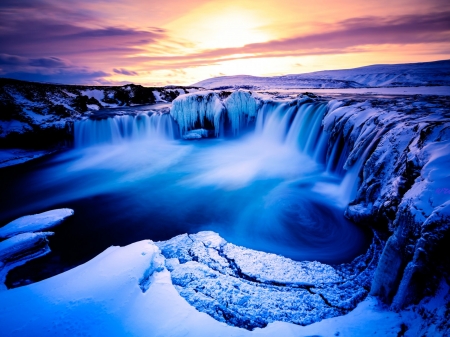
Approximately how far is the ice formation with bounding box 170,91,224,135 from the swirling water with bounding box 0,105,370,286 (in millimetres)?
1496

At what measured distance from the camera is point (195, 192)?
7.94 meters

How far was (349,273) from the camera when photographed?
3619mm

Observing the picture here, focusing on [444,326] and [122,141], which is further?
[122,141]

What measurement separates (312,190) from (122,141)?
41.1 feet

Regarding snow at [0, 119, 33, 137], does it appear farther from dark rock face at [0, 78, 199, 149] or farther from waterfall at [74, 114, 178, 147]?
waterfall at [74, 114, 178, 147]

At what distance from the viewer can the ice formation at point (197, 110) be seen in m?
14.0

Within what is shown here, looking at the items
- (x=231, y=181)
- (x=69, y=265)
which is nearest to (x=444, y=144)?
(x=231, y=181)

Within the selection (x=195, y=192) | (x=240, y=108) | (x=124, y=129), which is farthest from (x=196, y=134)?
(x=195, y=192)

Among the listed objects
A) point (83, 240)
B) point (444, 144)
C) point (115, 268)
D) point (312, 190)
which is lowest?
point (83, 240)

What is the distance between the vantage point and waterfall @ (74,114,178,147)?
14273 mm

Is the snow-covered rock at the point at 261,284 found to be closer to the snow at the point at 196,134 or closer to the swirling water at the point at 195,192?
the swirling water at the point at 195,192

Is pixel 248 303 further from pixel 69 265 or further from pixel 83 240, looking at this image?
pixel 83 240

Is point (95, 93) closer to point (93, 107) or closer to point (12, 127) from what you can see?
point (93, 107)

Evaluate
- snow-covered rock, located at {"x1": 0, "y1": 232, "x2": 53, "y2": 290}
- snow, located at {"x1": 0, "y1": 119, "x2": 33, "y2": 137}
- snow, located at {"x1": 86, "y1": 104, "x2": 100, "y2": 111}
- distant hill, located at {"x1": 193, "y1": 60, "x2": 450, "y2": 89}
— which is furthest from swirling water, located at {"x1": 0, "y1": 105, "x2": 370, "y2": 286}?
distant hill, located at {"x1": 193, "y1": 60, "x2": 450, "y2": 89}
